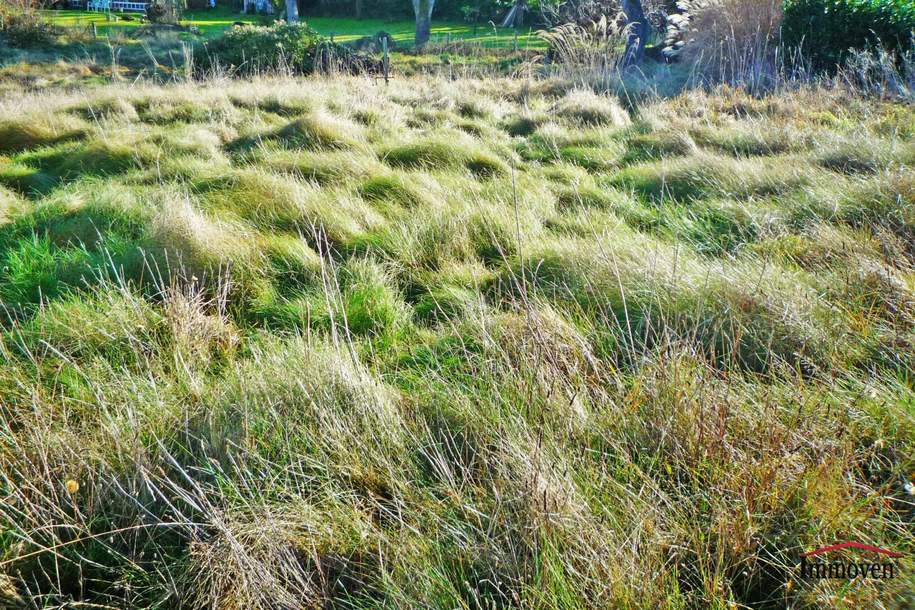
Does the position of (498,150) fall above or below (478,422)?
above

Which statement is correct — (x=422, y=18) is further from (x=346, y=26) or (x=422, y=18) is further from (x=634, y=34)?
(x=634, y=34)

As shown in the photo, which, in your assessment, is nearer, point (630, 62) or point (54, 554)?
point (54, 554)

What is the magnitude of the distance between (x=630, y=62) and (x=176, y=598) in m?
15.9

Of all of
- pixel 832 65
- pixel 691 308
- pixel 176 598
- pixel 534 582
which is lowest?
pixel 176 598

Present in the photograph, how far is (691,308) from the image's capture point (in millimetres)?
2766

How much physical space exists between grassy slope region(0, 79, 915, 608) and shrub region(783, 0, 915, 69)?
6751 mm

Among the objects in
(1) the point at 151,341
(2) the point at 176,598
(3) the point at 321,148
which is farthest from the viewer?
(3) the point at 321,148

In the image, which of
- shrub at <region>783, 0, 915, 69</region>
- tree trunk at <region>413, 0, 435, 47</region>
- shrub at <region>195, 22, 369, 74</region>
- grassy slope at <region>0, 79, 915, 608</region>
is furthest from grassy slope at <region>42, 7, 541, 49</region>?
grassy slope at <region>0, 79, 915, 608</region>

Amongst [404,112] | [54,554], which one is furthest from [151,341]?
[404,112]

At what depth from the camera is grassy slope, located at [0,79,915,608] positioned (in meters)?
1.66

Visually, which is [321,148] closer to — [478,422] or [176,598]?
[478,422]

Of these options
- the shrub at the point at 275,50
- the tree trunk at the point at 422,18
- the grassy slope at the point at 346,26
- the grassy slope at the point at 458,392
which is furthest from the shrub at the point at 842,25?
the tree trunk at the point at 422,18

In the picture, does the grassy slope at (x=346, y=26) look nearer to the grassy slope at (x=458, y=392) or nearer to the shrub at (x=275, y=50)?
the shrub at (x=275, y=50)

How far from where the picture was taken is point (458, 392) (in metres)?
2.33
